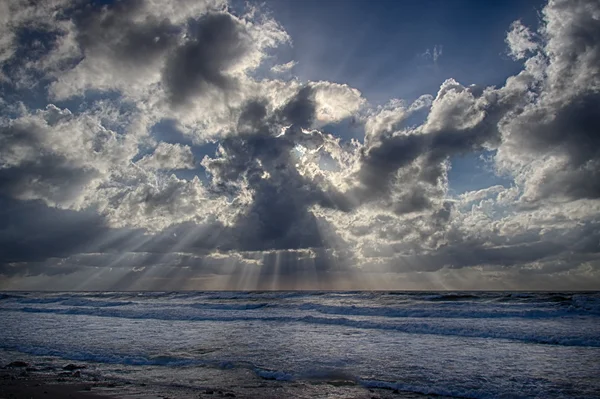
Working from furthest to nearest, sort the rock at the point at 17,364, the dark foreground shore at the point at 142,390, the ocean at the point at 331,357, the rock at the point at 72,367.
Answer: the rock at the point at 17,364
the rock at the point at 72,367
the ocean at the point at 331,357
the dark foreground shore at the point at 142,390

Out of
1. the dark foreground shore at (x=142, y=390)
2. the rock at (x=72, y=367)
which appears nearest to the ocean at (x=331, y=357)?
the dark foreground shore at (x=142, y=390)

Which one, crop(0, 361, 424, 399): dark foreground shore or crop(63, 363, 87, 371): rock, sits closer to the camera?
crop(0, 361, 424, 399): dark foreground shore

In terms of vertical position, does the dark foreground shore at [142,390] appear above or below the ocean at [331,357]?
above

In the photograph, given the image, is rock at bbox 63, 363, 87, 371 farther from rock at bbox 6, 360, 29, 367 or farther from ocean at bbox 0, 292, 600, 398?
rock at bbox 6, 360, 29, 367

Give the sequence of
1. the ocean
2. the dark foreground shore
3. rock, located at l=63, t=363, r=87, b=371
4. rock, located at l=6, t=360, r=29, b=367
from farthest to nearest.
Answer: rock, located at l=6, t=360, r=29, b=367, rock, located at l=63, t=363, r=87, b=371, the ocean, the dark foreground shore

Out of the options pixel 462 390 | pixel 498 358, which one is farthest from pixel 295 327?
pixel 462 390

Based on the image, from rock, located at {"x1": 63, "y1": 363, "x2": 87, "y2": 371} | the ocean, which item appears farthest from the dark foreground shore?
rock, located at {"x1": 63, "y1": 363, "x2": 87, "y2": 371}

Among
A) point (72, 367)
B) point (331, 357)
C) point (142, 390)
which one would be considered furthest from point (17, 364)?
point (331, 357)

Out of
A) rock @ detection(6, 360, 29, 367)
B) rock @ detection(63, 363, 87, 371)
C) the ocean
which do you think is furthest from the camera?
rock @ detection(6, 360, 29, 367)

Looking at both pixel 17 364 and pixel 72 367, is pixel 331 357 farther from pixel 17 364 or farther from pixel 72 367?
pixel 17 364

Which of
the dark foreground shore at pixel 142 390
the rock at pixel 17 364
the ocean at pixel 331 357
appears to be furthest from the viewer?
the rock at pixel 17 364

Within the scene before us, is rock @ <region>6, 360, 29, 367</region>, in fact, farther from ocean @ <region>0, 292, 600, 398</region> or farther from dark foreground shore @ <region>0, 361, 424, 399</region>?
dark foreground shore @ <region>0, 361, 424, 399</region>

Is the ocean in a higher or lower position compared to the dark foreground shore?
lower

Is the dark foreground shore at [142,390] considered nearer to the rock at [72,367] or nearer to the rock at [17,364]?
the rock at [72,367]
